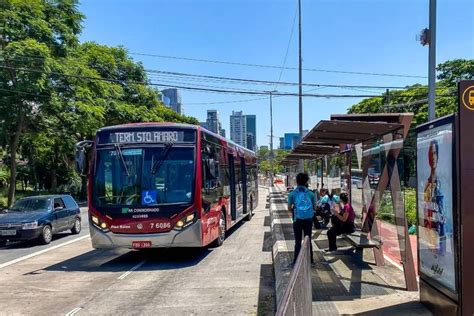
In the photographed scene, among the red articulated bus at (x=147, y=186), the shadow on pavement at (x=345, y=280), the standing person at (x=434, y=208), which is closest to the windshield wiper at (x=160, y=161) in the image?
the red articulated bus at (x=147, y=186)

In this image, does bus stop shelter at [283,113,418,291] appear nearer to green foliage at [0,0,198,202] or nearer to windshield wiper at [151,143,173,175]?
windshield wiper at [151,143,173,175]

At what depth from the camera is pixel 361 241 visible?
954cm

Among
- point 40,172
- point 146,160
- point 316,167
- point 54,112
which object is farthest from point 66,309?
point 40,172

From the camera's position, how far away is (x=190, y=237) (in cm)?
1111

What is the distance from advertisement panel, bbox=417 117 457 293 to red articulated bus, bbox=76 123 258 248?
6008 mm

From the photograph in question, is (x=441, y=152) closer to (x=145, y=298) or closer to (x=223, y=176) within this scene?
(x=145, y=298)

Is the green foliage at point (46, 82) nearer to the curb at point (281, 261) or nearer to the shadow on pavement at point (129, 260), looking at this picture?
the shadow on pavement at point (129, 260)

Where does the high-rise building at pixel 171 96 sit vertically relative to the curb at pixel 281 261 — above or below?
above

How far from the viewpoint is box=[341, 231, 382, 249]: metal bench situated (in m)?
9.07

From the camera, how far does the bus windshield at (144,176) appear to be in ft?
37.0

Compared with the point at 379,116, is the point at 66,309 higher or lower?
lower

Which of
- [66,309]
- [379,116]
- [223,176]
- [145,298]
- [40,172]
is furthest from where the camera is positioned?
[40,172]

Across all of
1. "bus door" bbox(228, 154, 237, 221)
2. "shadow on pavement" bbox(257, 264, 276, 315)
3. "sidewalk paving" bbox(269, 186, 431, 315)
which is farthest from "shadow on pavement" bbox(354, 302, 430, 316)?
"bus door" bbox(228, 154, 237, 221)

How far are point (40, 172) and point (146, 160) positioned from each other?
4284 centimetres
